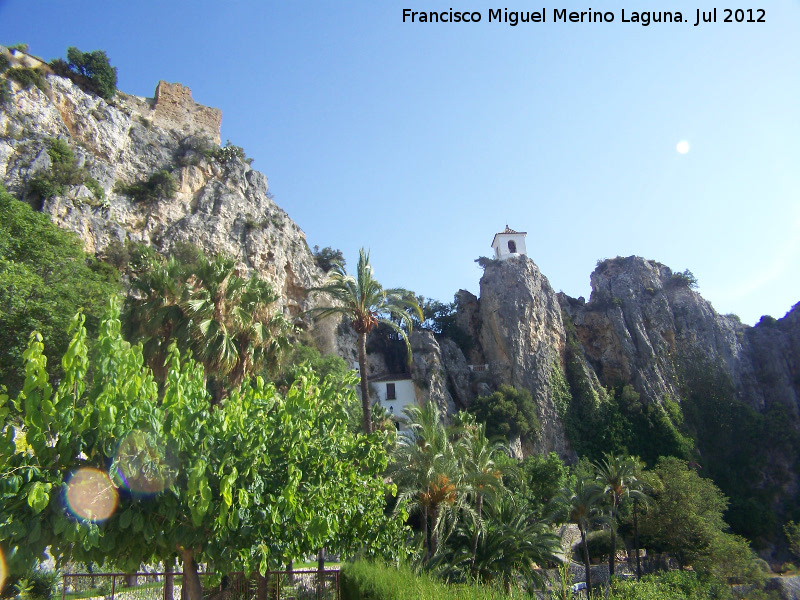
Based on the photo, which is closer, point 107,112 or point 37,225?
point 37,225

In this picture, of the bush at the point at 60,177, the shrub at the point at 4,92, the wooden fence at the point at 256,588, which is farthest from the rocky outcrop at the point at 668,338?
the shrub at the point at 4,92

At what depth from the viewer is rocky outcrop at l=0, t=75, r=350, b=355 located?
32.8m

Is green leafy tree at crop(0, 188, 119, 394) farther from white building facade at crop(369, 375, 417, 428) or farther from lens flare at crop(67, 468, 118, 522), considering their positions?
white building facade at crop(369, 375, 417, 428)

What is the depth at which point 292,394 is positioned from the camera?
8.67 m

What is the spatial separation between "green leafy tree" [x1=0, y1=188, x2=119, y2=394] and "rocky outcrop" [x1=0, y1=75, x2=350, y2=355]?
11108 mm

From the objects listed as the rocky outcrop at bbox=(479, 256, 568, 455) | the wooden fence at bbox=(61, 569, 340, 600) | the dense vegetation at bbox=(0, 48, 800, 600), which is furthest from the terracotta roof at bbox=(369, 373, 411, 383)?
the wooden fence at bbox=(61, 569, 340, 600)

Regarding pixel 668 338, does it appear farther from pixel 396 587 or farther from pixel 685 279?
pixel 396 587

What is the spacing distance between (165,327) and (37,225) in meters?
8.13

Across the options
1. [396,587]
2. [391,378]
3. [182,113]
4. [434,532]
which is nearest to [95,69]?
[182,113]

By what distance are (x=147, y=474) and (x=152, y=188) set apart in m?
38.9

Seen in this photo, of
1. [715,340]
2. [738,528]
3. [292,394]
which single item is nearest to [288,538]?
[292,394]

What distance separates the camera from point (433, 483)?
17484 mm

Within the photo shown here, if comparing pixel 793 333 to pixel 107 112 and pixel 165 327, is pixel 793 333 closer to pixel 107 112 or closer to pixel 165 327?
pixel 165 327

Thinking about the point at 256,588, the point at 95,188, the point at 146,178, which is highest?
the point at 146,178
